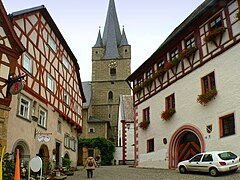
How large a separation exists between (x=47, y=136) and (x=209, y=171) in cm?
773

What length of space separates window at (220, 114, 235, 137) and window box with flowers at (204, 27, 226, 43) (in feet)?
14.1

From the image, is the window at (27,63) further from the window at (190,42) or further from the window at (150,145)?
the window at (150,145)

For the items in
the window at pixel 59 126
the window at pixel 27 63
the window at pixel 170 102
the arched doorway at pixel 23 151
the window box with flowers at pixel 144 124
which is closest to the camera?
the arched doorway at pixel 23 151

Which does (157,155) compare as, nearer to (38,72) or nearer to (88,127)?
(38,72)

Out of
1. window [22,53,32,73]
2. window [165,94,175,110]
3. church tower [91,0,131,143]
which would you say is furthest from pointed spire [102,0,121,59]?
window [22,53,32,73]

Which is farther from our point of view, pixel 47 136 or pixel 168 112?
pixel 168 112

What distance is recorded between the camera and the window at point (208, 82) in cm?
2000

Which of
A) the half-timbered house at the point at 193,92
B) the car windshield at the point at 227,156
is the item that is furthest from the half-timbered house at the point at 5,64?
the half-timbered house at the point at 193,92

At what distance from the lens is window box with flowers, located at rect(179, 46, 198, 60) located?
21.5 metres

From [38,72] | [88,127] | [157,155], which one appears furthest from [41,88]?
[88,127]

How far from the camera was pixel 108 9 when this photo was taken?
75.7m

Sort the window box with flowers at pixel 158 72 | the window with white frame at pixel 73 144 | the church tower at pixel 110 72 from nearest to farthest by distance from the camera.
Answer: the window box with flowers at pixel 158 72 < the window with white frame at pixel 73 144 < the church tower at pixel 110 72

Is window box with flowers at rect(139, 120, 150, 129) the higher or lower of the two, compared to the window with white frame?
higher

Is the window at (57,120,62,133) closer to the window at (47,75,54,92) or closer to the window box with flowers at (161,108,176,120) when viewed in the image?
the window at (47,75,54,92)
